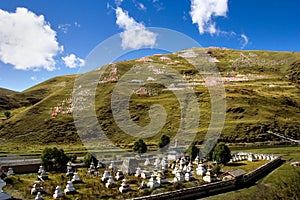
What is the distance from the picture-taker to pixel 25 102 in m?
177

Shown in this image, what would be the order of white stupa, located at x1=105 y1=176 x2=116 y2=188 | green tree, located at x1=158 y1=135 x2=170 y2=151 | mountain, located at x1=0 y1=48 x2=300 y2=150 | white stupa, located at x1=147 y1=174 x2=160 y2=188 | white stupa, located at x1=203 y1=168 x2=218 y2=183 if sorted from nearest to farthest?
1. white stupa, located at x1=147 y1=174 x2=160 y2=188
2. white stupa, located at x1=105 y1=176 x2=116 y2=188
3. white stupa, located at x1=203 y1=168 x2=218 y2=183
4. green tree, located at x1=158 y1=135 x2=170 y2=151
5. mountain, located at x1=0 y1=48 x2=300 y2=150

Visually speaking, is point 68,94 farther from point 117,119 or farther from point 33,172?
point 33,172

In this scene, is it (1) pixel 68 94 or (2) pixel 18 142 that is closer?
(2) pixel 18 142

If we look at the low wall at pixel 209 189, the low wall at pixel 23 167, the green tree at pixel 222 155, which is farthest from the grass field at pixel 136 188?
the low wall at pixel 23 167

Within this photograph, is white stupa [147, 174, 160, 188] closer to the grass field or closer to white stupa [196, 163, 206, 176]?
the grass field

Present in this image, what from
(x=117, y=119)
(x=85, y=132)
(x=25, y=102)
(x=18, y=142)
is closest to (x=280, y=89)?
(x=117, y=119)

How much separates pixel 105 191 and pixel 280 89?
13272 centimetres

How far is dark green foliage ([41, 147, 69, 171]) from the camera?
44750 millimetres

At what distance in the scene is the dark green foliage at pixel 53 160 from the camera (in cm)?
4475

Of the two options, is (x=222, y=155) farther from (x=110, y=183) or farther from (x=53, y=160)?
(x=53, y=160)

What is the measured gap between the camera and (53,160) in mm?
45312

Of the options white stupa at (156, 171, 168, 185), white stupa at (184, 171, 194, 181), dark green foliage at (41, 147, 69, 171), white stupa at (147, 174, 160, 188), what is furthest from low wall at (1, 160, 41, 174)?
white stupa at (184, 171, 194, 181)

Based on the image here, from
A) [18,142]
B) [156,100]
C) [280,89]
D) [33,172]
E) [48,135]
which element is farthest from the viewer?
[280,89]

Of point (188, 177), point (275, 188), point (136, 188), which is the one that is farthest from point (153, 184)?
point (275, 188)
